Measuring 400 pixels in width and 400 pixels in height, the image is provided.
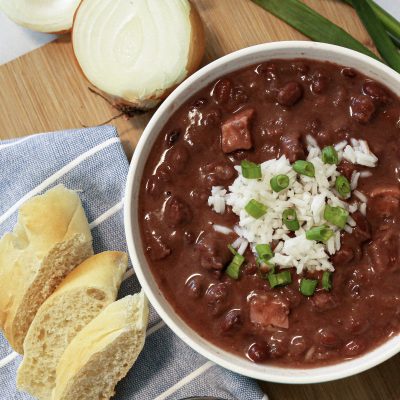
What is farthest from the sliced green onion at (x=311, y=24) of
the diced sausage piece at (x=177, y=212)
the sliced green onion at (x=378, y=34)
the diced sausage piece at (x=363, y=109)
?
the diced sausage piece at (x=177, y=212)

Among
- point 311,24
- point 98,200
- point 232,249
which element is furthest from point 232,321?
point 311,24

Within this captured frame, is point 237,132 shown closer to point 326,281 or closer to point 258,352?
point 326,281

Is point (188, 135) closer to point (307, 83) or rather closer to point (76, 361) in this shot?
point (307, 83)

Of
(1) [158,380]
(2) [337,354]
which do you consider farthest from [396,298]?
(1) [158,380]

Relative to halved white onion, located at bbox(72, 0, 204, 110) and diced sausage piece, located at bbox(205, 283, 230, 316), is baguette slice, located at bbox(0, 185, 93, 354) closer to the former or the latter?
halved white onion, located at bbox(72, 0, 204, 110)

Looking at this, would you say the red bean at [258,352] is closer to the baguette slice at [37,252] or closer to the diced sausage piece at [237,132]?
the diced sausage piece at [237,132]

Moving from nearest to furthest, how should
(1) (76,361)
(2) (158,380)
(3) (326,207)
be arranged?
1. (3) (326,207)
2. (1) (76,361)
3. (2) (158,380)
